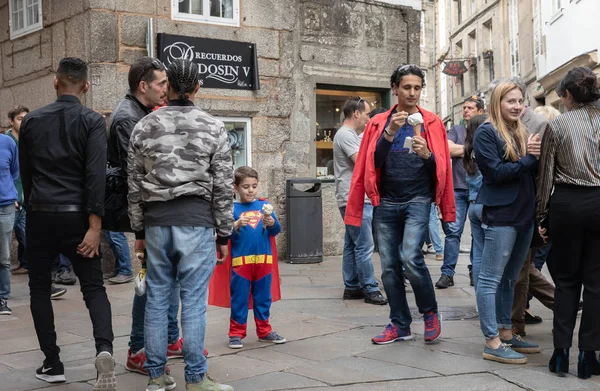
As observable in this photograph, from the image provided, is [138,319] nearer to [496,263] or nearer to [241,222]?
[241,222]

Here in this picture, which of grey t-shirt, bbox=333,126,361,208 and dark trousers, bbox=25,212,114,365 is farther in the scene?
grey t-shirt, bbox=333,126,361,208

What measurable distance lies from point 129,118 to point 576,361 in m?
3.20

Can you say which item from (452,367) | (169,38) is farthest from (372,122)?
(169,38)

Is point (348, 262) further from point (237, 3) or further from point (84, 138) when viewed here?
point (237, 3)

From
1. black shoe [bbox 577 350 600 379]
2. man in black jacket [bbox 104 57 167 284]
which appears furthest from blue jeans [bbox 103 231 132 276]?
black shoe [bbox 577 350 600 379]

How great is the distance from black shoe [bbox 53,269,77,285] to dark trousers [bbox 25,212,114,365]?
452 cm

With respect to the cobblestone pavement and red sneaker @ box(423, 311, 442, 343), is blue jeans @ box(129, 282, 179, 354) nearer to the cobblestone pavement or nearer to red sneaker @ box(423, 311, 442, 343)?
the cobblestone pavement

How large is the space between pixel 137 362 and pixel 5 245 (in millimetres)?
3247

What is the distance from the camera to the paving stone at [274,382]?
454 cm

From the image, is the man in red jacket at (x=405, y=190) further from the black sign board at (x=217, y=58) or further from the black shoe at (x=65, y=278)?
the black sign board at (x=217, y=58)

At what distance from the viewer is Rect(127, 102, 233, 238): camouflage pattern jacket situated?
4.19m

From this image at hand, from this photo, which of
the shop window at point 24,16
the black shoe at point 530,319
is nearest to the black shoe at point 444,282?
the black shoe at point 530,319

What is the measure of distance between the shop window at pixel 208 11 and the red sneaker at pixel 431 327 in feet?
19.7

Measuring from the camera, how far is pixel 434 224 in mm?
10492
